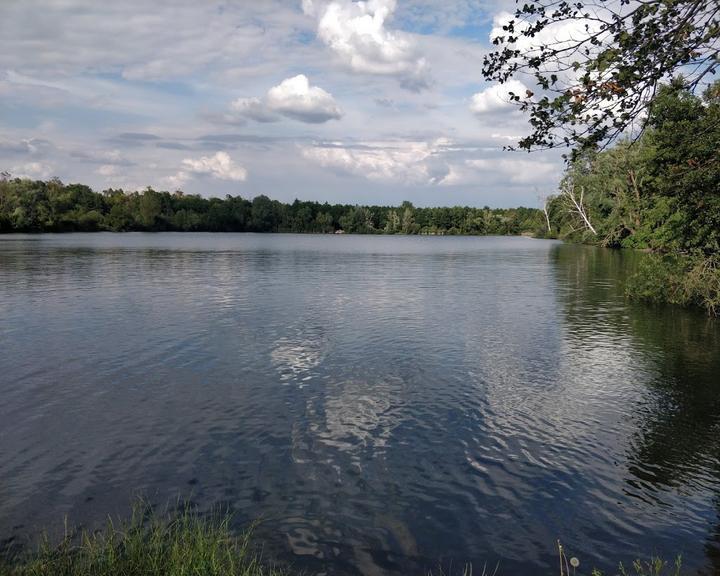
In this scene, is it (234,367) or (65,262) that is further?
(65,262)

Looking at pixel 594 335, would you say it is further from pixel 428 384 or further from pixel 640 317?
pixel 428 384

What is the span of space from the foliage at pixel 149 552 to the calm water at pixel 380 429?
741 mm

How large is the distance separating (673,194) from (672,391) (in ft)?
34.4

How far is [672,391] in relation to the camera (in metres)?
22.3

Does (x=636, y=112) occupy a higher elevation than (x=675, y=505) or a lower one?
higher

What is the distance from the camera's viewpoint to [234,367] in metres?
25.0

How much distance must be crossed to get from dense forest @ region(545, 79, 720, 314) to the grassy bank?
8.86 meters

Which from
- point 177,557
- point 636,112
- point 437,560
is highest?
point 636,112

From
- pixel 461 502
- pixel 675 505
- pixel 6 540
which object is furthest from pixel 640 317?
pixel 6 540

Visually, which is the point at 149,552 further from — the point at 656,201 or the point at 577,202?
the point at 577,202

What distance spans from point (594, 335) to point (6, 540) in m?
29.3

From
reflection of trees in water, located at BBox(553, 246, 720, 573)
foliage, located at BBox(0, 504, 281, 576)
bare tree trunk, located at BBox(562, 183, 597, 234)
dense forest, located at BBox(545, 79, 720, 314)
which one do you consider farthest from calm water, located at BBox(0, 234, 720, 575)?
bare tree trunk, located at BBox(562, 183, 597, 234)

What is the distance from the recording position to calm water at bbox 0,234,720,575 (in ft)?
41.3

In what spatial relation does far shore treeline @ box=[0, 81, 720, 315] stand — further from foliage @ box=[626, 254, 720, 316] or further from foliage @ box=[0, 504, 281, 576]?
foliage @ box=[0, 504, 281, 576]
